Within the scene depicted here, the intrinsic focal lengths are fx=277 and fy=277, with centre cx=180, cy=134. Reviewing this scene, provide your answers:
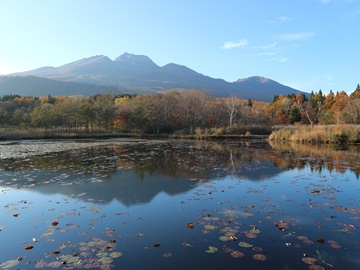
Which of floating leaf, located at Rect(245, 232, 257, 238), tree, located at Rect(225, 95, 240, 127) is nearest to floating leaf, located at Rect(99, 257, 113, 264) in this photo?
floating leaf, located at Rect(245, 232, 257, 238)

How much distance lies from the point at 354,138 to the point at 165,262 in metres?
31.0

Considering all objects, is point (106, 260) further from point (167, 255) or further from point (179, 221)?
point (179, 221)

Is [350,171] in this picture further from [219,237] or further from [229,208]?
[219,237]

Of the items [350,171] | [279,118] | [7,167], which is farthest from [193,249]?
[279,118]

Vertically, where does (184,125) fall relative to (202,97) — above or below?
below

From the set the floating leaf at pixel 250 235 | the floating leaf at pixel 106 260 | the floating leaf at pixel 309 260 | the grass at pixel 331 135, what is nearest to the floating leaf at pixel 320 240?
the floating leaf at pixel 309 260

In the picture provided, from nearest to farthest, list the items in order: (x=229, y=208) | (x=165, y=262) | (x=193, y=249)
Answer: (x=165, y=262), (x=193, y=249), (x=229, y=208)

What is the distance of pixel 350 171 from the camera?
1350 centimetres

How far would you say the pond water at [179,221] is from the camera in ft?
15.9

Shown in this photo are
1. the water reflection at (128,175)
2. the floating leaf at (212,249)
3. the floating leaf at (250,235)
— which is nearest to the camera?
the floating leaf at (212,249)

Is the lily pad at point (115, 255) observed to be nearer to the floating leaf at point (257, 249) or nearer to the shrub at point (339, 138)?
the floating leaf at point (257, 249)

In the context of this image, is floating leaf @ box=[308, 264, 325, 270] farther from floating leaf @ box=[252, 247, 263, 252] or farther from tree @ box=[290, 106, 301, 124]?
tree @ box=[290, 106, 301, 124]

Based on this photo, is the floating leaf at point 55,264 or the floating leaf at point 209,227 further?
the floating leaf at point 209,227

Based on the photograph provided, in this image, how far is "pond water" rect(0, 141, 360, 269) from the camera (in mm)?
4859
